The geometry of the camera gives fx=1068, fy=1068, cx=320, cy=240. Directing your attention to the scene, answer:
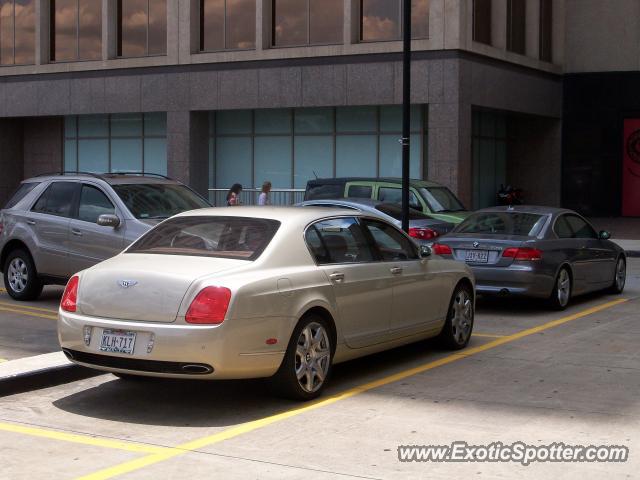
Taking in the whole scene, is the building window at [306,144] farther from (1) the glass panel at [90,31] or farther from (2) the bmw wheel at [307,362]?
(2) the bmw wheel at [307,362]

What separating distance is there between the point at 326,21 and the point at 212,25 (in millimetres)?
4037

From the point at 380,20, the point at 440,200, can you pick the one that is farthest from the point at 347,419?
the point at 380,20

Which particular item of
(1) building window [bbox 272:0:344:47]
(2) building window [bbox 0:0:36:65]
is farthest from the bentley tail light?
(2) building window [bbox 0:0:36:65]

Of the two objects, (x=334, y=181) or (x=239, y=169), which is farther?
(x=239, y=169)

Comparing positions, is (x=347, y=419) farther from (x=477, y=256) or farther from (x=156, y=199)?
(x=156, y=199)

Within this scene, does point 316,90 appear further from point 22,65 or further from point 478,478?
point 478,478

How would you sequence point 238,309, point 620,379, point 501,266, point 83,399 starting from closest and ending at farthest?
1. point 238,309
2. point 83,399
3. point 620,379
4. point 501,266

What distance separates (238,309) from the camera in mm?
7602

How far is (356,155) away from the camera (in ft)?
107

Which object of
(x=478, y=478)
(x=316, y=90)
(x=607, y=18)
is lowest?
(x=478, y=478)

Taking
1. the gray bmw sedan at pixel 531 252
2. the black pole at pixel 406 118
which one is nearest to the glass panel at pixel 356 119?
the black pole at pixel 406 118

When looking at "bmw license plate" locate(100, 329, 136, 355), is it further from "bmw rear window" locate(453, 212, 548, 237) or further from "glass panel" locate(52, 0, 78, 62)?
"glass panel" locate(52, 0, 78, 62)

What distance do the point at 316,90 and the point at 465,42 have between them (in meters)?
4.78

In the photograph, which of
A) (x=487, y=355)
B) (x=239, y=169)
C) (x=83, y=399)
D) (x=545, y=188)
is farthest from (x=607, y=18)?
(x=83, y=399)
